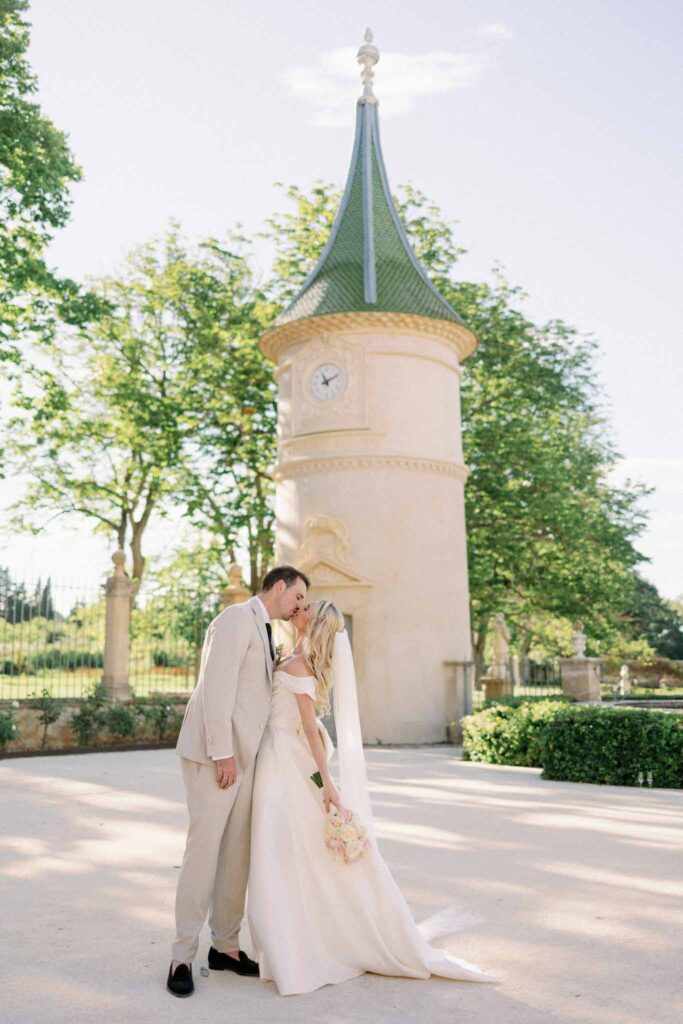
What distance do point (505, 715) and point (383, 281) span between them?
10410 mm

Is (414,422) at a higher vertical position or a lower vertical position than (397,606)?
higher

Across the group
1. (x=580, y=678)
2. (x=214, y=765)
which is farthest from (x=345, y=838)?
(x=580, y=678)

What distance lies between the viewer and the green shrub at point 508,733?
14.8 metres

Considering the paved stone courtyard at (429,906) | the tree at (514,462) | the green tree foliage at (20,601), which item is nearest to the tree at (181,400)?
the tree at (514,462)

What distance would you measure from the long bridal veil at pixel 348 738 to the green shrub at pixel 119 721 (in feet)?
44.5

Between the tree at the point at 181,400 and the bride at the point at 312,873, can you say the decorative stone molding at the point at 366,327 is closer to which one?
the tree at the point at 181,400

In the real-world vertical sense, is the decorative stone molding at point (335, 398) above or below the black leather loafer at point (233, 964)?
above

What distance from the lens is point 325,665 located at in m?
5.33

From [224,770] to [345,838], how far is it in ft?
2.33

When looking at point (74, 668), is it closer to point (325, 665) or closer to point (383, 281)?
point (383, 281)

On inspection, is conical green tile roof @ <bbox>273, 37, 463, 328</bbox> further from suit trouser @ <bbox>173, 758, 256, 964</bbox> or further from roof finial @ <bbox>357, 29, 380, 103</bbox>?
suit trouser @ <bbox>173, 758, 256, 964</bbox>

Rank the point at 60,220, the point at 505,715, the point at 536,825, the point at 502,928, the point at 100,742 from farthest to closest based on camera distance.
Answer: the point at 60,220, the point at 100,742, the point at 505,715, the point at 536,825, the point at 502,928

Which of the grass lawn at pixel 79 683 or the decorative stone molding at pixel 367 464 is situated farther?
the decorative stone molding at pixel 367 464

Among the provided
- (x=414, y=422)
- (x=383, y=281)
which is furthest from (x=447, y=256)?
(x=414, y=422)
